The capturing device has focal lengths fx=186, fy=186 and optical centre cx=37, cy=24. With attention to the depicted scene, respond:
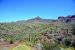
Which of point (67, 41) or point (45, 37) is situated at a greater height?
point (45, 37)

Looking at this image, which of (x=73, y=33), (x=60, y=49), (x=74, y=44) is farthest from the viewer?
(x=73, y=33)

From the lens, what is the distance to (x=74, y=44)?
46.5 ft

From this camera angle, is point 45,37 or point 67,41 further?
point 45,37

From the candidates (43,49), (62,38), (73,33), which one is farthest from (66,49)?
(73,33)

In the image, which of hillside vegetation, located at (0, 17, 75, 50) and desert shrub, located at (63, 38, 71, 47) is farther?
desert shrub, located at (63, 38, 71, 47)

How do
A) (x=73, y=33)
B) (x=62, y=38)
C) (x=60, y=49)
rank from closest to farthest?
(x=60, y=49), (x=62, y=38), (x=73, y=33)

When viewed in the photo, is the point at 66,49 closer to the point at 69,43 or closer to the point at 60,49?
the point at 60,49

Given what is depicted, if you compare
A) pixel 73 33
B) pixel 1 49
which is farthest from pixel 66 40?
pixel 1 49

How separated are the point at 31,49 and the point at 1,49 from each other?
78.3 inches

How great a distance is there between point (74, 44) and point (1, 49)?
555 centimetres

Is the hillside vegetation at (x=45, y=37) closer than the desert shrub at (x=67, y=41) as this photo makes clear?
Yes

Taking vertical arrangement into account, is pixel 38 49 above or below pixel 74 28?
below

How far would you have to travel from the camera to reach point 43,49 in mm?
12406

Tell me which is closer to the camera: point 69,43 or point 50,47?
point 50,47
